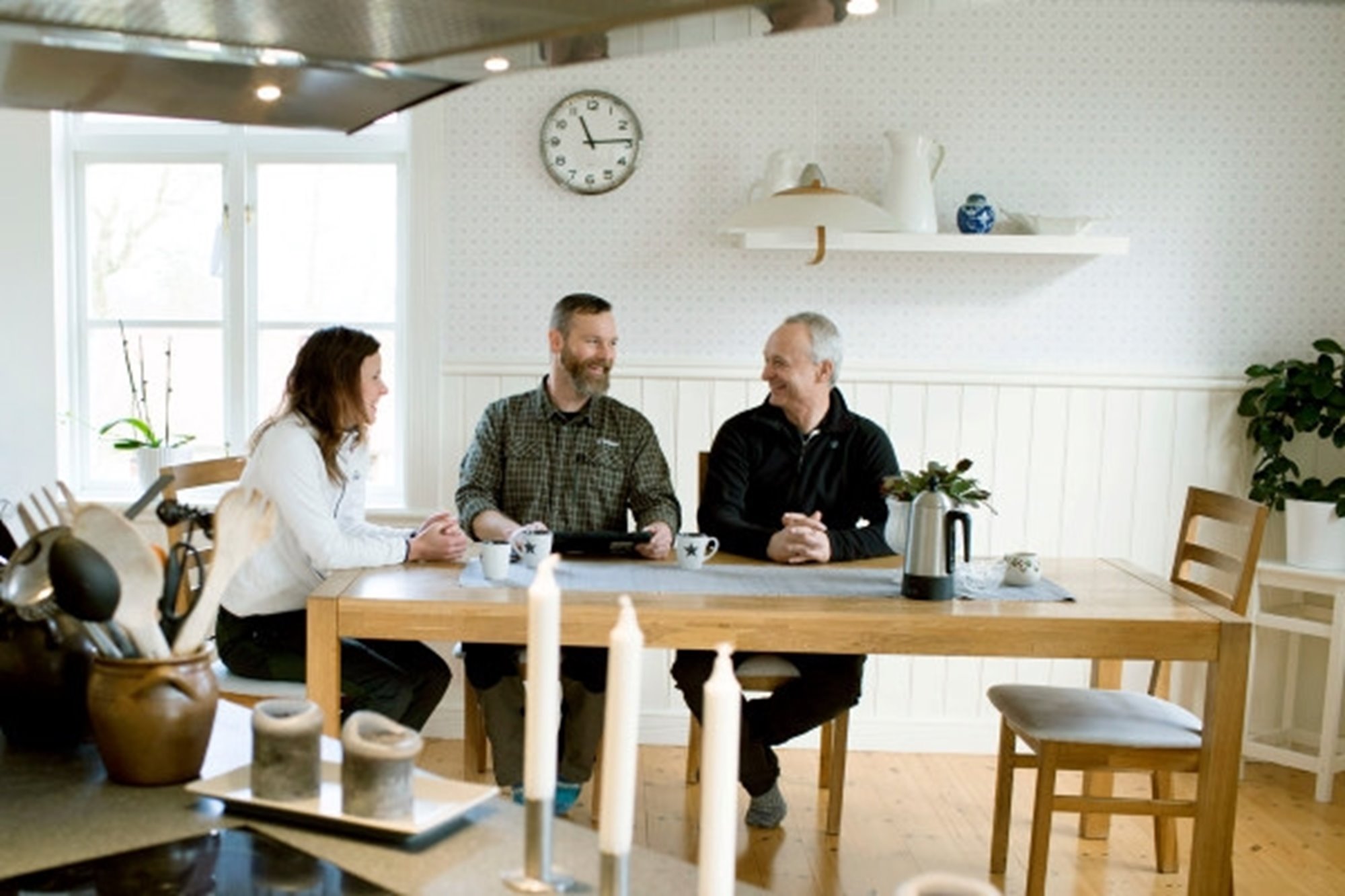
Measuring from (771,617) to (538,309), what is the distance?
5.86 ft

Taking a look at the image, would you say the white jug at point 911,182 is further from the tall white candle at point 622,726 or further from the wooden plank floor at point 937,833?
the tall white candle at point 622,726

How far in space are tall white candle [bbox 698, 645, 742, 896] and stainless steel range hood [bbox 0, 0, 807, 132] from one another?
2.33 ft

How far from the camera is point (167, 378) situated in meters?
4.29

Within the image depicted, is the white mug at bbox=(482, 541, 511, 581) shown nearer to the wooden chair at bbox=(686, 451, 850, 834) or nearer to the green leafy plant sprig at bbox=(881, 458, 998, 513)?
the wooden chair at bbox=(686, 451, 850, 834)

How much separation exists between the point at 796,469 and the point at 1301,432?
1751mm

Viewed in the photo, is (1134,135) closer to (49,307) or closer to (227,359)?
(227,359)

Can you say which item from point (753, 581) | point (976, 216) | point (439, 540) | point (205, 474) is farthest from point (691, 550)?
point (976, 216)

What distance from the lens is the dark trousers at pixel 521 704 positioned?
3.26m

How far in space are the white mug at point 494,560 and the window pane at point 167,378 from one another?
1.76 m

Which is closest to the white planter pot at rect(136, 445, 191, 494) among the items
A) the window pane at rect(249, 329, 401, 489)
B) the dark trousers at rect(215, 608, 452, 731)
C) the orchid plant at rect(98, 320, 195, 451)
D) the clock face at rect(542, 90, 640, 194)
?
the orchid plant at rect(98, 320, 195, 451)

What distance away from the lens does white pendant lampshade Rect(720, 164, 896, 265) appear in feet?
9.81

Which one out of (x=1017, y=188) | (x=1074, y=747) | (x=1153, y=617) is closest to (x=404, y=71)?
(x=1153, y=617)

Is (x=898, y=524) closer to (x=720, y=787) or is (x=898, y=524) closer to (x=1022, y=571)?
(x=1022, y=571)

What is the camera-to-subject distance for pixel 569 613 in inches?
102
